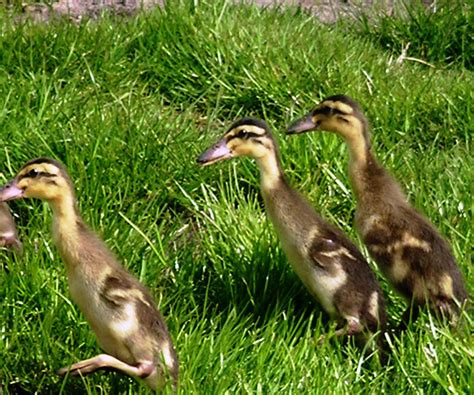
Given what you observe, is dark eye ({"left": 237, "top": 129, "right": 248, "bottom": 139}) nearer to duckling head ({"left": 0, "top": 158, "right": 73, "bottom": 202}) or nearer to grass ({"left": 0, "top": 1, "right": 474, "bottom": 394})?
grass ({"left": 0, "top": 1, "right": 474, "bottom": 394})

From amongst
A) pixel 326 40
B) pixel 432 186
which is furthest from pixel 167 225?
pixel 326 40

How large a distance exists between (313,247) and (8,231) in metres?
1.33

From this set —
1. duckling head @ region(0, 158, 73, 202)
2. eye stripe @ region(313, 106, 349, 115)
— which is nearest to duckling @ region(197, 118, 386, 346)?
eye stripe @ region(313, 106, 349, 115)

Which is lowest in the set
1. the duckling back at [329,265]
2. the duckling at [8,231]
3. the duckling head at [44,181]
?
the duckling at [8,231]

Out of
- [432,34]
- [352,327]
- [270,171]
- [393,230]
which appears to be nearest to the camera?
[352,327]

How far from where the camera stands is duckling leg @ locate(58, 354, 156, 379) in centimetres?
430

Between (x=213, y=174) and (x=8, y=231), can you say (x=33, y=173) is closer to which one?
(x=8, y=231)

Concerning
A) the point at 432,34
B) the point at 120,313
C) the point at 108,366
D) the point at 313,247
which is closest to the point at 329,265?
the point at 313,247

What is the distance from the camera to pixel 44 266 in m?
5.18

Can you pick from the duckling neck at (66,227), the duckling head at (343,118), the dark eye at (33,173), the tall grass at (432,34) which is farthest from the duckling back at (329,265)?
the tall grass at (432,34)

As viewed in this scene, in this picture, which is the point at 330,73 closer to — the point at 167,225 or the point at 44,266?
the point at 167,225

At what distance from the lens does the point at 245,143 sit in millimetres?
5262

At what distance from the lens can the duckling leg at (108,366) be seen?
4.30m

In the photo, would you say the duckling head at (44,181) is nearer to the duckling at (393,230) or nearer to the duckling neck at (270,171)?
the duckling neck at (270,171)
